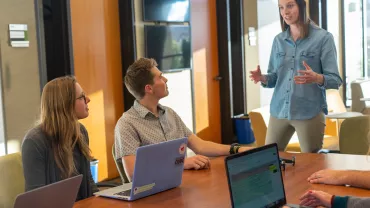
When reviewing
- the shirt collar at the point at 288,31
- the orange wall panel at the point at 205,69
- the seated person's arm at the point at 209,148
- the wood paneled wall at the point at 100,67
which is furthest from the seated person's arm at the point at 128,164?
the orange wall panel at the point at 205,69

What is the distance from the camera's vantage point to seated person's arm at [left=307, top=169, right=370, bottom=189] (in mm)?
2285

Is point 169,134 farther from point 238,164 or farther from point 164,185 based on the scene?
point 238,164

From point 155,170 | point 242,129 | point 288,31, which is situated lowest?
point 242,129

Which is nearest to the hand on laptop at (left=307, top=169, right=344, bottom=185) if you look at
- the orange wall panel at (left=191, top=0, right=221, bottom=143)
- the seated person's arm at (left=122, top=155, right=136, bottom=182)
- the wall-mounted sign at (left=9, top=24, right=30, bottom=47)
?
the seated person's arm at (left=122, top=155, right=136, bottom=182)

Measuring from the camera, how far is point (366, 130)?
391 cm

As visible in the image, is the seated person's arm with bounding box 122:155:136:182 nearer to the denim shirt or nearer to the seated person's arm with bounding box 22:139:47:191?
the seated person's arm with bounding box 22:139:47:191

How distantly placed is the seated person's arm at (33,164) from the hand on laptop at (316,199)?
1184 mm

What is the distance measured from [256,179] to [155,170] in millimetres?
604

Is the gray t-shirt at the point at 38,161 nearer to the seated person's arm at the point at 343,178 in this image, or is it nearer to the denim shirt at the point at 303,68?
the seated person's arm at the point at 343,178

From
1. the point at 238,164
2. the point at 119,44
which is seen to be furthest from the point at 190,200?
the point at 119,44

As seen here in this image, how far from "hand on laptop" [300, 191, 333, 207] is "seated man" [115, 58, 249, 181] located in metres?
0.88

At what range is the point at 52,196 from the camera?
173 centimetres

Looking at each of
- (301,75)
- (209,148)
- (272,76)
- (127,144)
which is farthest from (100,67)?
(127,144)

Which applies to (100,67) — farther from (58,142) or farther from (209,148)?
(58,142)
